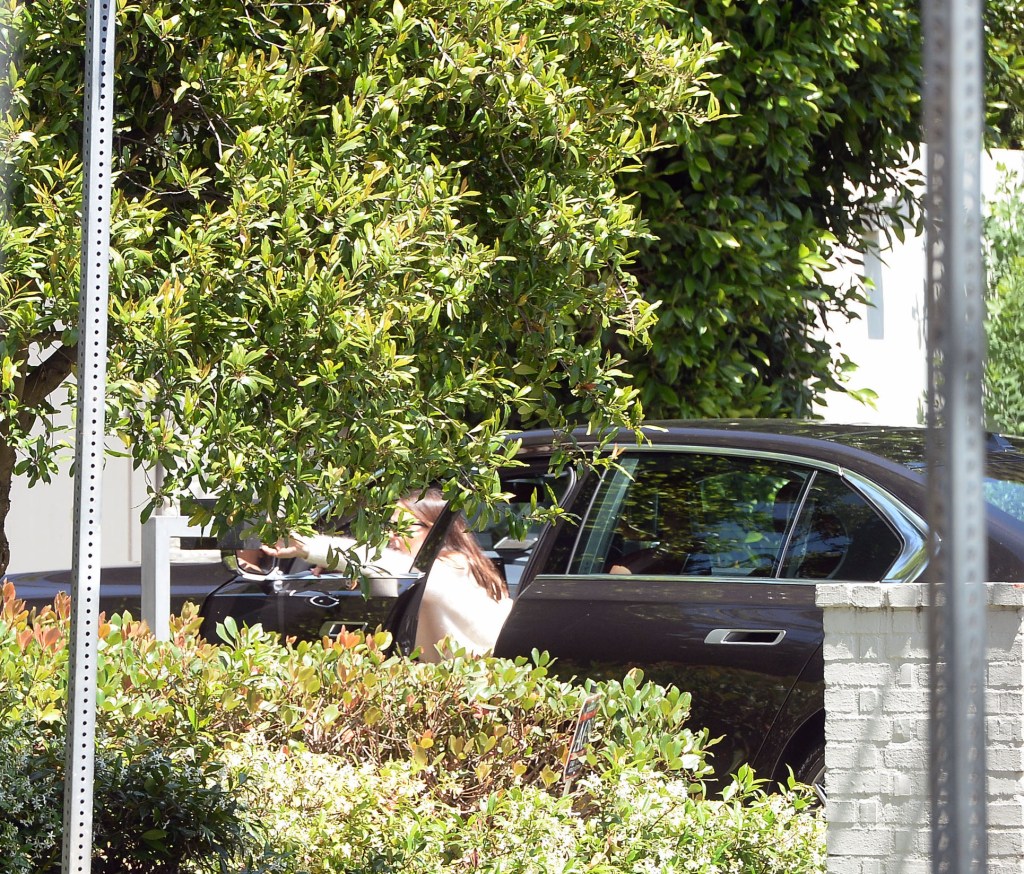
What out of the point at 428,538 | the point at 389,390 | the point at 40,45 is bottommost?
the point at 428,538

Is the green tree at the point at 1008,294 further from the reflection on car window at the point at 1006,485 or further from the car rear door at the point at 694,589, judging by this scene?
the car rear door at the point at 694,589

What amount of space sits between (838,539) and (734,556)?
399mm

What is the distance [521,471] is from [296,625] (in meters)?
1.35

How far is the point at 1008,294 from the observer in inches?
258

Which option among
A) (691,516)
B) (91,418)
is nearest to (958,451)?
(91,418)

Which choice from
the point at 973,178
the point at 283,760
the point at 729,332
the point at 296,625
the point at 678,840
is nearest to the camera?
the point at 973,178

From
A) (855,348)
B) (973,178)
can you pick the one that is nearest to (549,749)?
(973,178)

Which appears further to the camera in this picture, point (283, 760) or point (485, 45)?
point (283, 760)

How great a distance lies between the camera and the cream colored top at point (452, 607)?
550cm

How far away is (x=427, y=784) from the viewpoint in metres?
4.30

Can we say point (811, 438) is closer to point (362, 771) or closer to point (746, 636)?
point (746, 636)

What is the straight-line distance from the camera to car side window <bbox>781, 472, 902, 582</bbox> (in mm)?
4590

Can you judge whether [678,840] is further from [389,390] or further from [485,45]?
[485,45]

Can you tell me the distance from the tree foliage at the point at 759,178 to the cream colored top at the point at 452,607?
3538 millimetres
